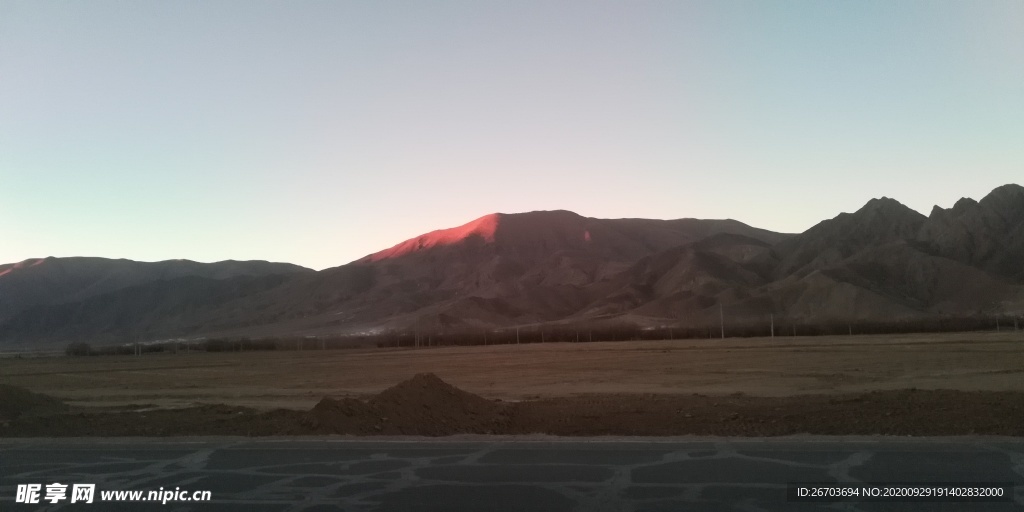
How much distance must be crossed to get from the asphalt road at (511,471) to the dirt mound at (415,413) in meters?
1.70

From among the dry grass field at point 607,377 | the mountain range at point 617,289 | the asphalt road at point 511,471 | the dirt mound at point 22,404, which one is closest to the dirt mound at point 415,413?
the asphalt road at point 511,471

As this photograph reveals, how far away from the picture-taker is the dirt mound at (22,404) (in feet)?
77.8

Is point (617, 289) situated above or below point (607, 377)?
above

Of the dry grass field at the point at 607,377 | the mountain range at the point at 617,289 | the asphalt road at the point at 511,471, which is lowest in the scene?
the dry grass field at the point at 607,377

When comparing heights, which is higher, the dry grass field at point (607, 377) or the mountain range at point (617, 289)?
the mountain range at point (617, 289)

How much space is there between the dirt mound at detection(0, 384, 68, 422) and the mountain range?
9583cm

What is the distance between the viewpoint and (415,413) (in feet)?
64.3

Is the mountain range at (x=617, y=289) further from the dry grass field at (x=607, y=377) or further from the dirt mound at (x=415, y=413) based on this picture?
the dirt mound at (x=415, y=413)

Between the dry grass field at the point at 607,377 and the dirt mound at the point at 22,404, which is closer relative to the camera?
the dirt mound at the point at 22,404

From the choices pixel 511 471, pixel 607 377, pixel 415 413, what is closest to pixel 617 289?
pixel 607 377

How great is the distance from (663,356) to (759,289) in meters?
78.0

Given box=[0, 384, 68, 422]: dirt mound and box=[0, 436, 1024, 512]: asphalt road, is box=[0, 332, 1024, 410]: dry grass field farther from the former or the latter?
box=[0, 436, 1024, 512]: asphalt road

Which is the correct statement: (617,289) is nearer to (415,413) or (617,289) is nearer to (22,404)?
(22,404)

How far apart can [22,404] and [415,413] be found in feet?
45.3
